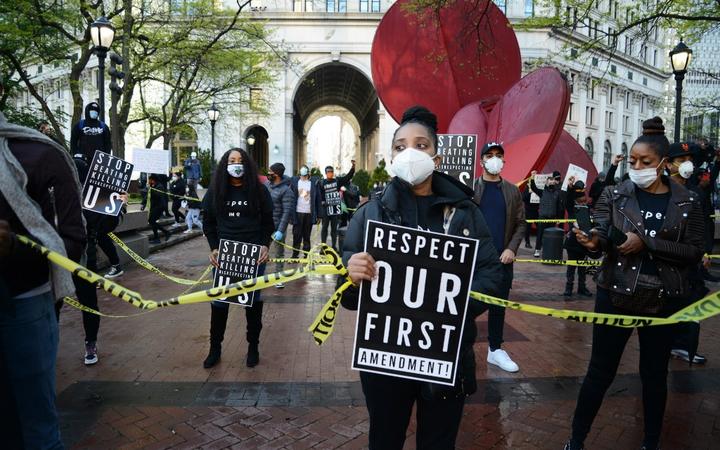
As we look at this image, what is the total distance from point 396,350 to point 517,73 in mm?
10130

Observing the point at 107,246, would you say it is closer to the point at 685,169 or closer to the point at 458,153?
the point at 458,153

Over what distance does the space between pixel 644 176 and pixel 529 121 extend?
5897mm

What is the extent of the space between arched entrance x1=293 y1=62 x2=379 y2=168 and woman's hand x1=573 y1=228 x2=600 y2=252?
29914 millimetres

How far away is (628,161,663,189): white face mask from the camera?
300 centimetres

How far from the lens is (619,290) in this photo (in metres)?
2.96

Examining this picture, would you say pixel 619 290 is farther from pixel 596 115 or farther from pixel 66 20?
pixel 596 115

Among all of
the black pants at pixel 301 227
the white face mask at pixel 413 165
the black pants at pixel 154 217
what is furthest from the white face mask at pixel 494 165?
the black pants at pixel 154 217

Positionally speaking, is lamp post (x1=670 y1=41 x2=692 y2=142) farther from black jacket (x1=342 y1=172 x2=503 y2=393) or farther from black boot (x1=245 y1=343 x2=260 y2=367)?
black jacket (x1=342 y1=172 x2=503 y2=393)

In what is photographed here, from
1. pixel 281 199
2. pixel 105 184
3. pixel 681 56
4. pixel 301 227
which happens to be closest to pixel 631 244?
pixel 105 184

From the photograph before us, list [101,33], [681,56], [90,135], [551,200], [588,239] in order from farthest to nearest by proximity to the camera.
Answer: [551,200] → [101,33] → [681,56] → [90,135] → [588,239]

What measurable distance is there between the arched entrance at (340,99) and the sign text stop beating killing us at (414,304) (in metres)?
30.4

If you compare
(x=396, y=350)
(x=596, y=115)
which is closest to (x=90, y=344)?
(x=396, y=350)

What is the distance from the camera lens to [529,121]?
857 cm

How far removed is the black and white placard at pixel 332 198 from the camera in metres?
12.1
